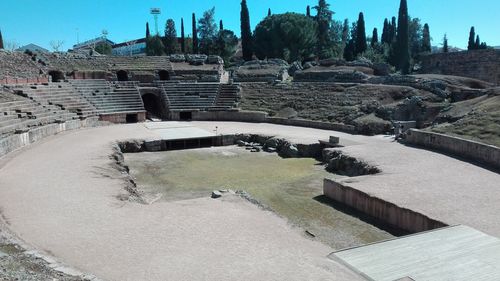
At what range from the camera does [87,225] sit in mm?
9703

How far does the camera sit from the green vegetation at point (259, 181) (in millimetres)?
11570

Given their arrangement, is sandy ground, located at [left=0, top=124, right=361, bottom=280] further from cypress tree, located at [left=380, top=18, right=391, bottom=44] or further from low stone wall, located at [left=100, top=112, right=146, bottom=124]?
cypress tree, located at [left=380, top=18, right=391, bottom=44]

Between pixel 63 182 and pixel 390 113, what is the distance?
1934cm

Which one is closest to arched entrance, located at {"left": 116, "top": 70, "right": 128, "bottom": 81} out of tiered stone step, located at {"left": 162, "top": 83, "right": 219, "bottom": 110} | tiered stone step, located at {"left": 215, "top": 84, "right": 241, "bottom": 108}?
tiered stone step, located at {"left": 162, "top": 83, "right": 219, "bottom": 110}

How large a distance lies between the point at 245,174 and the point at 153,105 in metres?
20.6

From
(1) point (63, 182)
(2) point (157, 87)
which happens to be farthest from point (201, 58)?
(1) point (63, 182)

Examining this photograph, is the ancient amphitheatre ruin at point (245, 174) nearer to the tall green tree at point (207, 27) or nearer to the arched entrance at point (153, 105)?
the arched entrance at point (153, 105)

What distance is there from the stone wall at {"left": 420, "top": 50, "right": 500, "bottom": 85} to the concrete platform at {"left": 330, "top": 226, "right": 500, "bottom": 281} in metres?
33.0

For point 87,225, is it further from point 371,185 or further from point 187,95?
point 187,95

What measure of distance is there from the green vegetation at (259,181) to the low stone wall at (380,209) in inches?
21.8

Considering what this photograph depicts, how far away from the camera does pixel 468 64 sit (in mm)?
39812

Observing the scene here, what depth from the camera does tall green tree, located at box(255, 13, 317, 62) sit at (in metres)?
49.3

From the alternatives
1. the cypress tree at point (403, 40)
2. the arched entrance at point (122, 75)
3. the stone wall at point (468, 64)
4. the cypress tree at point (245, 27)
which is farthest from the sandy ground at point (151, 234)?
the cypress tree at point (245, 27)

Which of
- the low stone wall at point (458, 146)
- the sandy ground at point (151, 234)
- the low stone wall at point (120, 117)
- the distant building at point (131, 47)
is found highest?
the distant building at point (131, 47)
